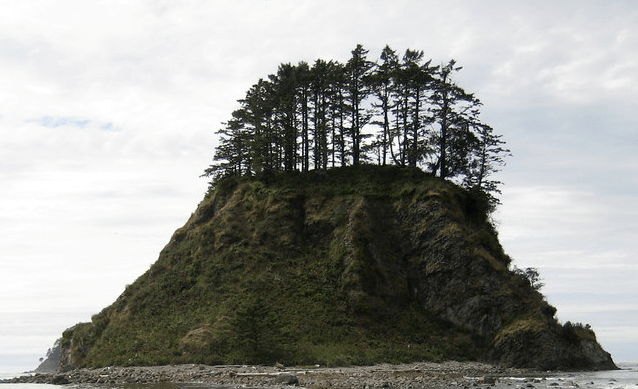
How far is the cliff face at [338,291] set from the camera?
67.3 m

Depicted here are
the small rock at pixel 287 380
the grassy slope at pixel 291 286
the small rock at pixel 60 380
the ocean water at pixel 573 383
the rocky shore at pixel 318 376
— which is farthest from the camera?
the grassy slope at pixel 291 286

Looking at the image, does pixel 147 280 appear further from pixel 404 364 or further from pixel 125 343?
pixel 404 364

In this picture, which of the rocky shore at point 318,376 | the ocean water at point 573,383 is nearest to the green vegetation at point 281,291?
Answer: the rocky shore at point 318,376

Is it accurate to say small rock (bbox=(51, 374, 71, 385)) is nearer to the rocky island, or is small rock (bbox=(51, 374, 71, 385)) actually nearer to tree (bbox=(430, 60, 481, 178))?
the rocky island

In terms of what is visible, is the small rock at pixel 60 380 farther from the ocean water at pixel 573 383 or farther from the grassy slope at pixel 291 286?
the ocean water at pixel 573 383

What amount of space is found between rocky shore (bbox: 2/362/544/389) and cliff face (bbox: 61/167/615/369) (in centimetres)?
320

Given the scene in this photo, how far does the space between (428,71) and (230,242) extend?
36.1 metres

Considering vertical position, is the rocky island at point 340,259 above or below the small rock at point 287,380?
above

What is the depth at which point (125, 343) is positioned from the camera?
74.5 m

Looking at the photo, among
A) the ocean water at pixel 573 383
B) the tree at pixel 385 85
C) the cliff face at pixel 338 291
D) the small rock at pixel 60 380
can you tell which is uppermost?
the tree at pixel 385 85

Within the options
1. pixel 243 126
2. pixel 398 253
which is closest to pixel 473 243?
pixel 398 253

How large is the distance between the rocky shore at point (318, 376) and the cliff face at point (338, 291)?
3.20 metres

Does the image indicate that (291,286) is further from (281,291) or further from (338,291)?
(338,291)

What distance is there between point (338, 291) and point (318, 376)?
72.3 ft
